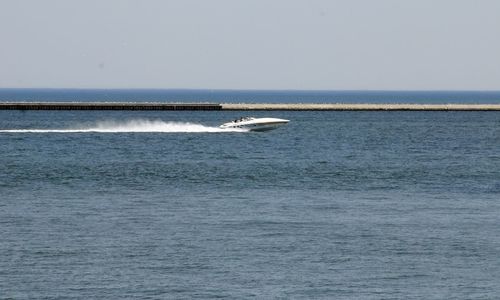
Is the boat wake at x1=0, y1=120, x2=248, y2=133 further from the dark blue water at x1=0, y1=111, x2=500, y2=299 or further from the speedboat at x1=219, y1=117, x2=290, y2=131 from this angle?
the dark blue water at x1=0, y1=111, x2=500, y2=299

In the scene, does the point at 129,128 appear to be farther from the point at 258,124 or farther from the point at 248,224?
the point at 248,224

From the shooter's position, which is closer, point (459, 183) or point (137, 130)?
point (459, 183)

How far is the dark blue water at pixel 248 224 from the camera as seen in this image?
3462 centimetres

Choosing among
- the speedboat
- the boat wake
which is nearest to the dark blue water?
the speedboat

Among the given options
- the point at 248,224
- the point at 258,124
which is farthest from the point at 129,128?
the point at 248,224

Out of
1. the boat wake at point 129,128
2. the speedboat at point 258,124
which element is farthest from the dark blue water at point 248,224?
the boat wake at point 129,128

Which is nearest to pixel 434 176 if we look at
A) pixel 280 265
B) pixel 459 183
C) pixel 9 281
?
pixel 459 183

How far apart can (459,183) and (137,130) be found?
78579 mm

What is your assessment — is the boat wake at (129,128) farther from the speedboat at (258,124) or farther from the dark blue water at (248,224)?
the dark blue water at (248,224)

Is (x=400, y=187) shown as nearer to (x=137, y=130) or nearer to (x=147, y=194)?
(x=147, y=194)

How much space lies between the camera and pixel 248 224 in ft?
153

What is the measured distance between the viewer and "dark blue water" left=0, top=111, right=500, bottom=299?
34.6 metres

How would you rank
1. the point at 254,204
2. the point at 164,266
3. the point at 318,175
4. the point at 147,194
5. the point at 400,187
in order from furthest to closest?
the point at 318,175, the point at 400,187, the point at 147,194, the point at 254,204, the point at 164,266

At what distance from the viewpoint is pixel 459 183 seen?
6838 cm
